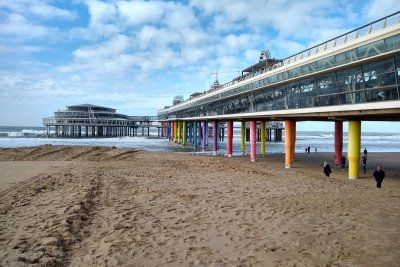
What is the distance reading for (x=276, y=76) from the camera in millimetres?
21922

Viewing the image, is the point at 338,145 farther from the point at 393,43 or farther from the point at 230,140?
the point at 393,43

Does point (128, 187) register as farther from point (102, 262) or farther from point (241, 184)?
point (102, 262)

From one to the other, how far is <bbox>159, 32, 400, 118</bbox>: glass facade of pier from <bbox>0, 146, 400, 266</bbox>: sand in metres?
4.35

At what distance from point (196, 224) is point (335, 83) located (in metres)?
11.5

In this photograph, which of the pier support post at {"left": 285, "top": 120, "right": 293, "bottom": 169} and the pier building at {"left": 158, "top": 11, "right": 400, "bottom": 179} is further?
the pier support post at {"left": 285, "top": 120, "right": 293, "bottom": 169}

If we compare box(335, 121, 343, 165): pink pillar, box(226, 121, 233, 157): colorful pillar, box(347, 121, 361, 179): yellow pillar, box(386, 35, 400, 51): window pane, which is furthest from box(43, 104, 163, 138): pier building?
box(386, 35, 400, 51): window pane

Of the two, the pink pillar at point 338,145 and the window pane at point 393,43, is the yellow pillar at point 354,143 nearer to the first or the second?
the window pane at point 393,43

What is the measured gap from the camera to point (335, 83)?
53.8 ft

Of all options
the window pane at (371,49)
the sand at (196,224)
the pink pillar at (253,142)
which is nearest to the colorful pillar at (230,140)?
the pink pillar at (253,142)

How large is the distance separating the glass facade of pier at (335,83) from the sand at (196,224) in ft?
14.3

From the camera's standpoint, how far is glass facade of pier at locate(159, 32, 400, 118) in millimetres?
12953

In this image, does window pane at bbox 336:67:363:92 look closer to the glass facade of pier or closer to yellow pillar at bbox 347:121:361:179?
the glass facade of pier

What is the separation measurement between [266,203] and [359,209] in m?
2.83

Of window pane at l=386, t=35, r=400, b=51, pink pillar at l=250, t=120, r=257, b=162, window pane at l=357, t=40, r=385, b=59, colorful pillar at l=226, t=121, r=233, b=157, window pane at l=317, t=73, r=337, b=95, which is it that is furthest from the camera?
colorful pillar at l=226, t=121, r=233, b=157
